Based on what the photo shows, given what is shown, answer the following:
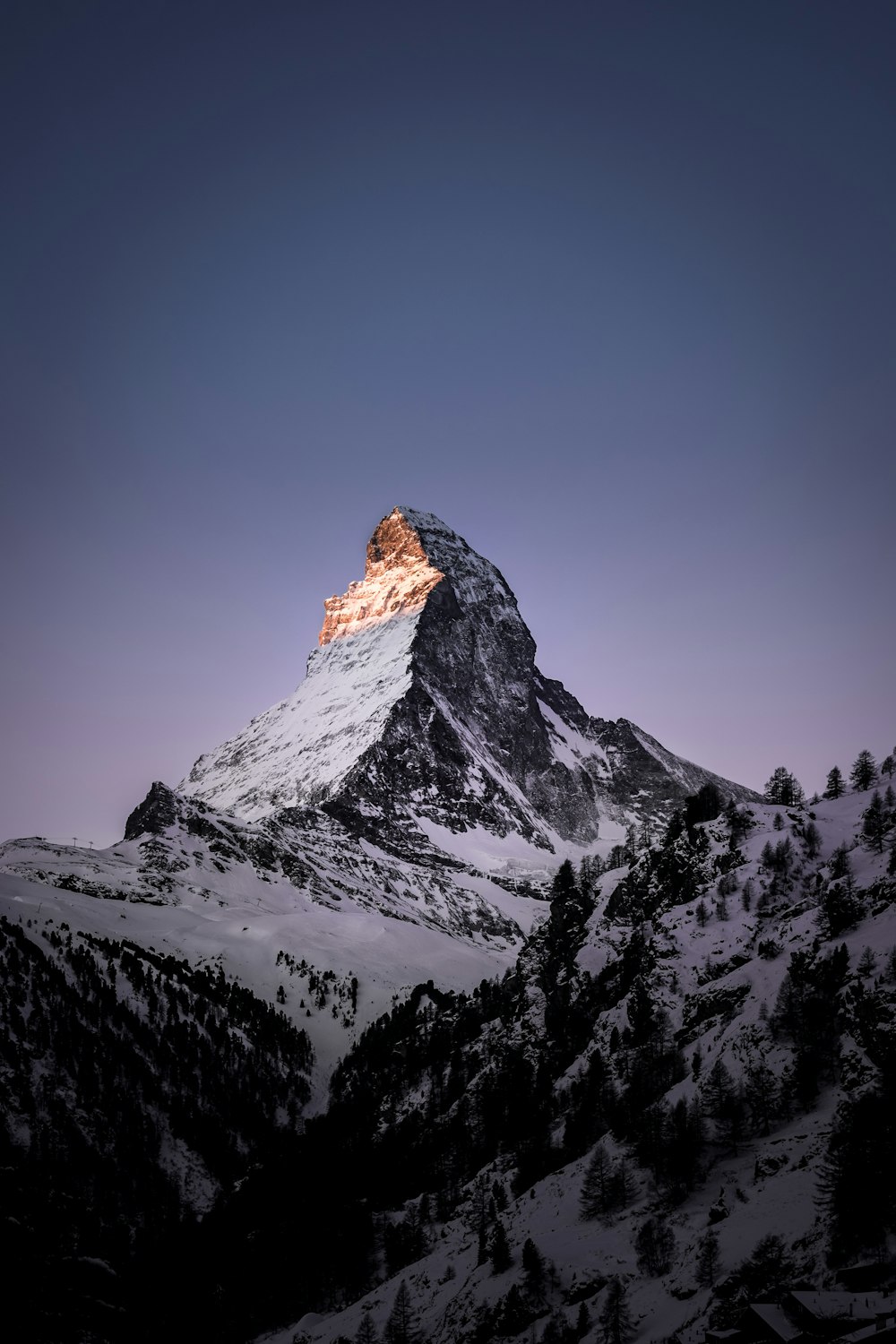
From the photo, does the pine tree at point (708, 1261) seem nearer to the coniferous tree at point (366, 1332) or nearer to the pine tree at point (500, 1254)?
the pine tree at point (500, 1254)

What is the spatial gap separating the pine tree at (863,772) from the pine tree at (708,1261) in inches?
3810

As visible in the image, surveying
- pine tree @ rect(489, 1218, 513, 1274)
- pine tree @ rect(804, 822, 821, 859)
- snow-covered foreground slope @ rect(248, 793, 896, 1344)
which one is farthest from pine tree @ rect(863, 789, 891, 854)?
pine tree @ rect(489, 1218, 513, 1274)

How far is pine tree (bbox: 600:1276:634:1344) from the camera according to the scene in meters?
76.0

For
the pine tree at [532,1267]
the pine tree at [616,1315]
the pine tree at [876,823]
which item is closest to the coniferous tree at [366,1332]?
the pine tree at [532,1267]

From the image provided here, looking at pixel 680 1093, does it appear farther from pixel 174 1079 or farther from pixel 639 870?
pixel 174 1079

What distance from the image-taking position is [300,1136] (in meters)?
190

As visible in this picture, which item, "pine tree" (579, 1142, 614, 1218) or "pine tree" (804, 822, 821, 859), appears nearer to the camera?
"pine tree" (579, 1142, 614, 1218)

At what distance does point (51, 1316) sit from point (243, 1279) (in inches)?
999

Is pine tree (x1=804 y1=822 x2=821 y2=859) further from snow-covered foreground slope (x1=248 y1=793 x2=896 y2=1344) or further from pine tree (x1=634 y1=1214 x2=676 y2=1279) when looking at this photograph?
pine tree (x1=634 y1=1214 x2=676 y2=1279)

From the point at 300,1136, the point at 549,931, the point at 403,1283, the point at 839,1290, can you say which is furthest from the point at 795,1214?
the point at 300,1136

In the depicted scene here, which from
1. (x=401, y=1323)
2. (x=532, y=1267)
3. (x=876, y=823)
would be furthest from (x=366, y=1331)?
(x=876, y=823)

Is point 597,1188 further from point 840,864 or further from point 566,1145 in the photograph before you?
point 840,864

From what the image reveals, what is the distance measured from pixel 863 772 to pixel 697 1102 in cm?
A: 8471

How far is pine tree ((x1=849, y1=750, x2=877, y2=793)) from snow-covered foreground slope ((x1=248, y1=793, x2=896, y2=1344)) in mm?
16990
